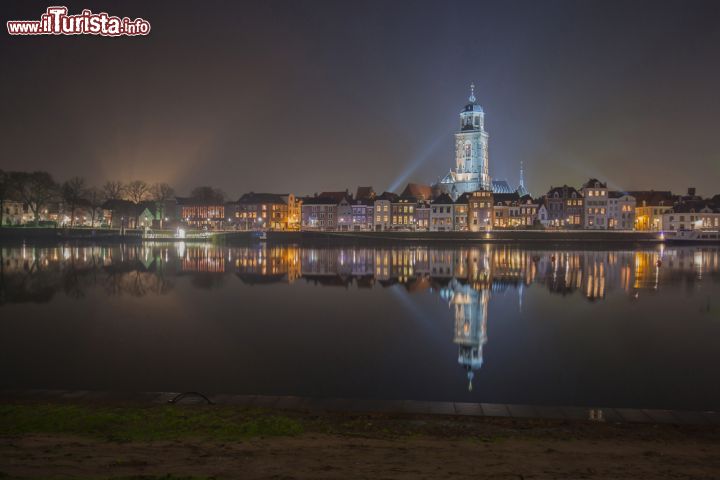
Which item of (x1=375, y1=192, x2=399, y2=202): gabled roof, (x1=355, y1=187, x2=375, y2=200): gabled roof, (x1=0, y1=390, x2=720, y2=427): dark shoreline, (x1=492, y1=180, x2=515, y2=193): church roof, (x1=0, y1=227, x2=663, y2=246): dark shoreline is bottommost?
(x1=0, y1=390, x2=720, y2=427): dark shoreline

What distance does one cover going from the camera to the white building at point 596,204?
122938mm

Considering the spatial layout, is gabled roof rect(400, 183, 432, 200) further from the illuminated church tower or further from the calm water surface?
the calm water surface

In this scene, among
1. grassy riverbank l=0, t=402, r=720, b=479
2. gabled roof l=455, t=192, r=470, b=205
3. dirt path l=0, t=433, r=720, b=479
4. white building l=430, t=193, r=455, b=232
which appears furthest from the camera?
gabled roof l=455, t=192, r=470, b=205

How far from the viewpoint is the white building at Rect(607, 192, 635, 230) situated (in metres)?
125

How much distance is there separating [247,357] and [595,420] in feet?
32.8

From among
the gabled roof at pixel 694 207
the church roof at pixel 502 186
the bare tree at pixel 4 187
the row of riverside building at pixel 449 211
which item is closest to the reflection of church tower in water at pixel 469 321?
the row of riverside building at pixel 449 211

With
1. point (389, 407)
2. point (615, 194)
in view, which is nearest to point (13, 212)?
point (615, 194)

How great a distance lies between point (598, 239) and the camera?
9369 cm

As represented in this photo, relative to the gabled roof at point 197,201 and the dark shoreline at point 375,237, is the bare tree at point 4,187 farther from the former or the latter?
the gabled roof at point 197,201

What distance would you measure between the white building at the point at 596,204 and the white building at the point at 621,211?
184 cm

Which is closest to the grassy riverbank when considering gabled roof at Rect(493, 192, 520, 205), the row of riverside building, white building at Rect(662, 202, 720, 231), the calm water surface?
the calm water surface

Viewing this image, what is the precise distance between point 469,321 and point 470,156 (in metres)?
141

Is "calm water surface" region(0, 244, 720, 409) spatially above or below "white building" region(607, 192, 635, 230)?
below

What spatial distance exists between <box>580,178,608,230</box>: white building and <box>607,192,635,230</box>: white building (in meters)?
1.84
